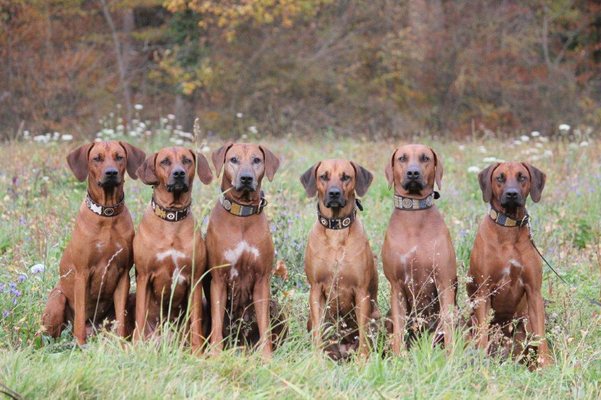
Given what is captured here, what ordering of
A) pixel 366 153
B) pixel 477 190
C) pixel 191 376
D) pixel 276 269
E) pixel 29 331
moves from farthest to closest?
pixel 366 153
pixel 477 190
pixel 276 269
pixel 29 331
pixel 191 376

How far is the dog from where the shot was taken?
550 centimetres

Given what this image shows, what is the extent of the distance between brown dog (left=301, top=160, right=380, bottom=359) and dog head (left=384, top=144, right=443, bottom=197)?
21 cm

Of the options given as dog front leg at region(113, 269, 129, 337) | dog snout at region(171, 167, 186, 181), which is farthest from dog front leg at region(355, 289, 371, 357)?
dog front leg at region(113, 269, 129, 337)

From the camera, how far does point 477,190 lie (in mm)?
10047

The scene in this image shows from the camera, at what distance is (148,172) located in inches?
210

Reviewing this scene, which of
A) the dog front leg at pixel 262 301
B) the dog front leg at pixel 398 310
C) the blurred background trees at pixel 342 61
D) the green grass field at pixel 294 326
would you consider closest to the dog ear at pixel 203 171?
the dog front leg at pixel 262 301

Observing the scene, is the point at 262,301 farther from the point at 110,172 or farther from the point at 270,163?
the point at 110,172

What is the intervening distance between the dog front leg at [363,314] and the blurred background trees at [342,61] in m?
13.0

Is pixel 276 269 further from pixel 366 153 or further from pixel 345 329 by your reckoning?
pixel 366 153

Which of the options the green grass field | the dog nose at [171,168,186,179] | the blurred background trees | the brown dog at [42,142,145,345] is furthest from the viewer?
the blurred background trees

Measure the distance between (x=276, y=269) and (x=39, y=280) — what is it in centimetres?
188

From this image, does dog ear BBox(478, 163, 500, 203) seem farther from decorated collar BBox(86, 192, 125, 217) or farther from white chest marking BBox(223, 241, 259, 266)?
decorated collar BBox(86, 192, 125, 217)

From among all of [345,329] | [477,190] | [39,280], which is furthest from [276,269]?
[477,190]

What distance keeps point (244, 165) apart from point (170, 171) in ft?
1.75
